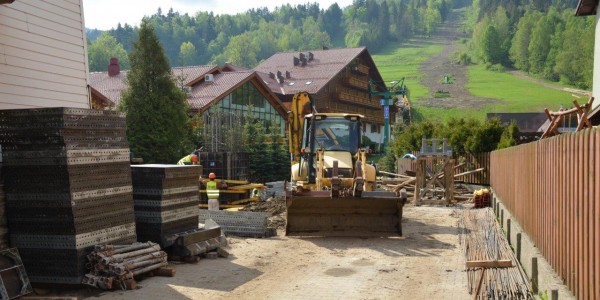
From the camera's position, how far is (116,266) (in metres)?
8.53

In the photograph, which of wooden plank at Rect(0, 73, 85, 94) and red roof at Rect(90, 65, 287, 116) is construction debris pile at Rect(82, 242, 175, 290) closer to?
wooden plank at Rect(0, 73, 85, 94)

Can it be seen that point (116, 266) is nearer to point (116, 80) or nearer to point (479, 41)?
point (116, 80)

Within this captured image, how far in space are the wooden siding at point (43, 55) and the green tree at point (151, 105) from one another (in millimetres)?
13730

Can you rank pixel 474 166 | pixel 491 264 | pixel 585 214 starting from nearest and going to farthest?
pixel 585 214
pixel 491 264
pixel 474 166

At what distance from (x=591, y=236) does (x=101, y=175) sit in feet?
22.3

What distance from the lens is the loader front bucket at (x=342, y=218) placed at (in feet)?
43.5

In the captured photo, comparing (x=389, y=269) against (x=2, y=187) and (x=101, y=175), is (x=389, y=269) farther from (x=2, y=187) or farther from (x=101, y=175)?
(x=2, y=187)

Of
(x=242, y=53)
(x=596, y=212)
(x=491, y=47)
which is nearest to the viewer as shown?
(x=596, y=212)

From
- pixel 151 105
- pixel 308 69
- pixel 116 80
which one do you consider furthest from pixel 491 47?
pixel 151 105

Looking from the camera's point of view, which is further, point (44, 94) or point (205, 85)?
point (205, 85)

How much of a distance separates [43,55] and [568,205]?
1042cm

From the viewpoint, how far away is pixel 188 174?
1111 cm

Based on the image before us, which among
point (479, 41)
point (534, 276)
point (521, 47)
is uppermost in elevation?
point (479, 41)

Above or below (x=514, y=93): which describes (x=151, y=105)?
below
